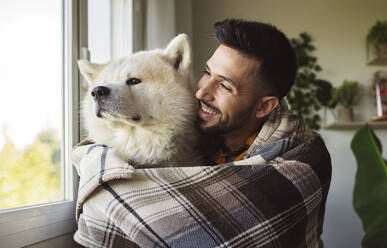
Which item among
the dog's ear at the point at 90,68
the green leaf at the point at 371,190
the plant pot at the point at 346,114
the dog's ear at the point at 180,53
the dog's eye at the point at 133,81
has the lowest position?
the green leaf at the point at 371,190

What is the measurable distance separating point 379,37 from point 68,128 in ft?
8.91

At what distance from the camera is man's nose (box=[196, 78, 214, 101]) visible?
102cm

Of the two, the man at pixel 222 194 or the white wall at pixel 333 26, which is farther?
the white wall at pixel 333 26

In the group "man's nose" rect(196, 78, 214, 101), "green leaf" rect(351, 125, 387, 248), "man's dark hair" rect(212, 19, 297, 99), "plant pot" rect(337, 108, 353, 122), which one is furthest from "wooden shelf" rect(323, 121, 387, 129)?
"man's nose" rect(196, 78, 214, 101)

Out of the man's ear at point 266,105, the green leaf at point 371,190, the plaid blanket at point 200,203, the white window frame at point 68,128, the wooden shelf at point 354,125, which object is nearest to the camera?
the plaid blanket at point 200,203

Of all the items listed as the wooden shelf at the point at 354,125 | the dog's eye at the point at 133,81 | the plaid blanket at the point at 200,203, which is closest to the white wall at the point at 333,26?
the wooden shelf at the point at 354,125

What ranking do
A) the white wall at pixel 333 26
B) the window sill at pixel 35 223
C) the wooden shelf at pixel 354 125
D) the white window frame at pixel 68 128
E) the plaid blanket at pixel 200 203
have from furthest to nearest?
the white wall at pixel 333 26, the wooden shelf at pixel 354 125, the white window frame at pixel 68 128, the window sill at pixel 35 223, the plaid blanket at pixel 200 203

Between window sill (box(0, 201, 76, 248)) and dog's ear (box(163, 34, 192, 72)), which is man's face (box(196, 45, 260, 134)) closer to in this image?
dog's ear (box(163, 34, 192, 72))

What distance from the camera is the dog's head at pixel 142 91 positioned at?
89cm

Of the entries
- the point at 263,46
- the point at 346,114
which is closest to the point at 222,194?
the point at 263,46

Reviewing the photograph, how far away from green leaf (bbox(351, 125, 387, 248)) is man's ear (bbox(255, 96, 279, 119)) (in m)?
0.64

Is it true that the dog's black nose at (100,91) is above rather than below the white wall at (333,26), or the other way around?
below

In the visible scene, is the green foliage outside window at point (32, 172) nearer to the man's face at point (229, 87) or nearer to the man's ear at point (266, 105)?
the man's face at point (229, 87)

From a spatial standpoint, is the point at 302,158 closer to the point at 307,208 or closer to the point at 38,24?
the point at 307,208
